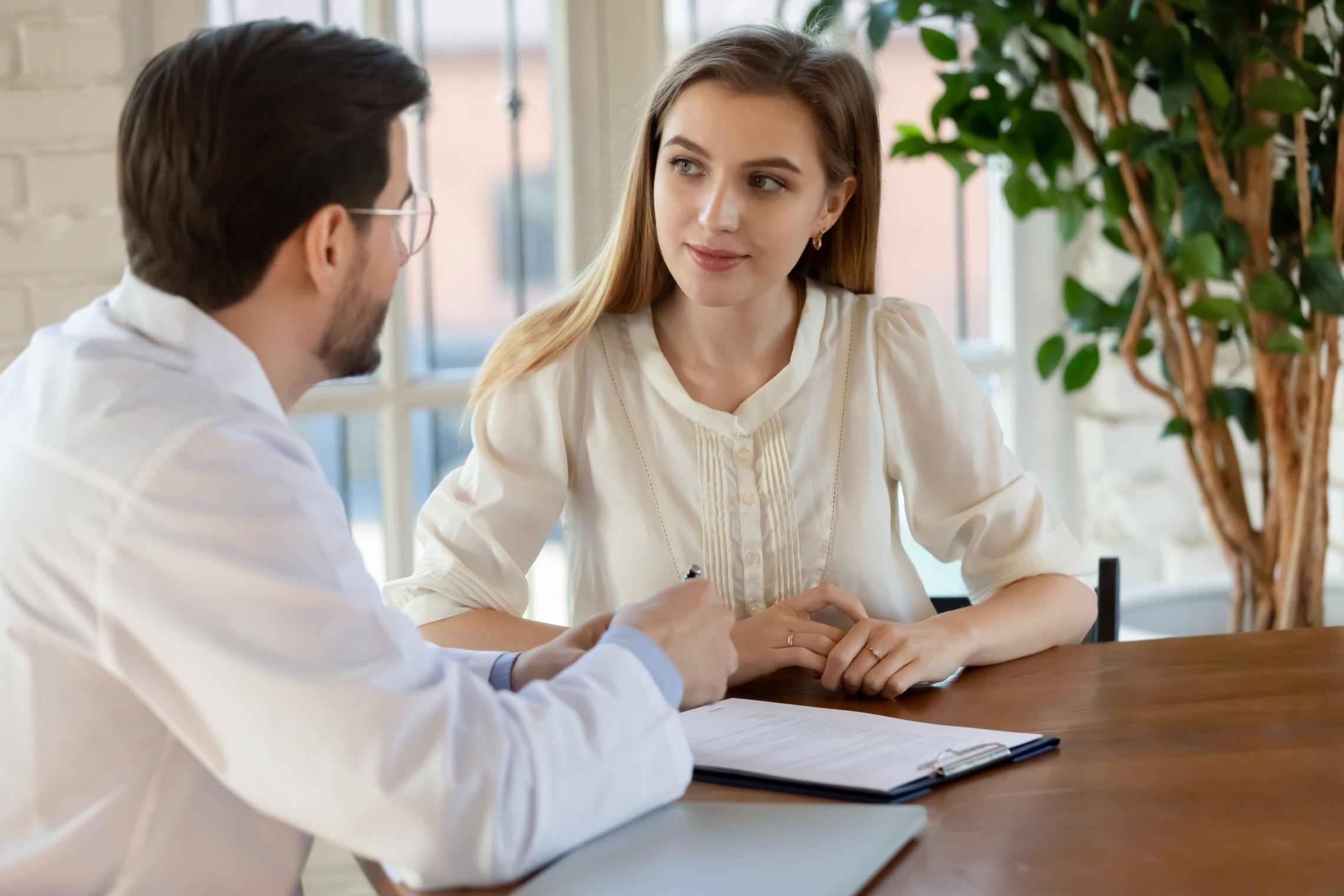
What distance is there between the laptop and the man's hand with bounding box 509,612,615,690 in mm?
214

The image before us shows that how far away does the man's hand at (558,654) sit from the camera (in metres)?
1.15

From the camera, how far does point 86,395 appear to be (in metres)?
0.85

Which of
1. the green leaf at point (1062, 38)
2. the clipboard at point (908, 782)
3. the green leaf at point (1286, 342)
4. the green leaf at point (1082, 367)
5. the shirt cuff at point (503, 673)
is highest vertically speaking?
the green leaf at point (1062, 38)

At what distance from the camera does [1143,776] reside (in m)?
1.03

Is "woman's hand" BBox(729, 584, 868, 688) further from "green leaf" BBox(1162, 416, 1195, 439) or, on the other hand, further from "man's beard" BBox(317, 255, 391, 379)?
"green leaf" BBox(1162, 416, 1195, 439)

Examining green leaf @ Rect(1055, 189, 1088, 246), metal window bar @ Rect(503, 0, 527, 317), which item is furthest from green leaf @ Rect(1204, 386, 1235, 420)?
metal window bar @ Rect(503, 0, 527, 317)

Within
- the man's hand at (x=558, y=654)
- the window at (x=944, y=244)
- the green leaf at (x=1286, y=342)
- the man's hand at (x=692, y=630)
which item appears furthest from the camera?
the window at (x=944, y=244)

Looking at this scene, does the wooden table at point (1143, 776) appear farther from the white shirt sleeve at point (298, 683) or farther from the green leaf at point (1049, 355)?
the green leaf at point (1049, 355)

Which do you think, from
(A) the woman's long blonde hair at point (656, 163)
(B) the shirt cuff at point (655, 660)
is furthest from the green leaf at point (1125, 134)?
(B) the shirt cuff at point (655, 660)

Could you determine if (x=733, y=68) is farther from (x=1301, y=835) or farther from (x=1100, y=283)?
(x=1100, y=283)

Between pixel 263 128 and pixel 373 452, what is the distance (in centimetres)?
183

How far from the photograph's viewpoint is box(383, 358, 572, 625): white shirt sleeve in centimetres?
157

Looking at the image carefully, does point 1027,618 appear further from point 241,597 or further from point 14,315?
point 14,315

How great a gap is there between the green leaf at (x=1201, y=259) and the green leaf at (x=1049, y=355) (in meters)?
0.32
